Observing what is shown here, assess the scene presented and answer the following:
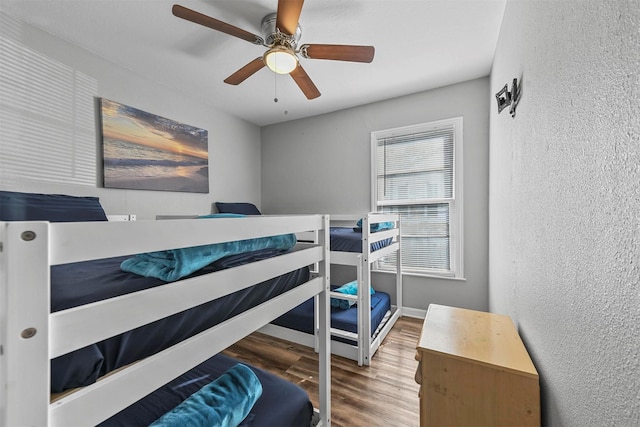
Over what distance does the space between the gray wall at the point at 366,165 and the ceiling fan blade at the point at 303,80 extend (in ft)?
3.77

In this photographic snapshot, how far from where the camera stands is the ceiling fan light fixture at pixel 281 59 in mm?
1568

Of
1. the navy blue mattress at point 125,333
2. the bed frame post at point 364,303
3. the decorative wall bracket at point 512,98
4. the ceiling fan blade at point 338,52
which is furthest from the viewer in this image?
the bed frame post at point 364,303

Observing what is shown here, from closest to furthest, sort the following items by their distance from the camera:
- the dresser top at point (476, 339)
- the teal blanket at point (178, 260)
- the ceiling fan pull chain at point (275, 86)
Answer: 1. the teal blanket at point (178, 260)
2. the dresser top at point (476, 339)
3. the ceiling fan pull chain at point (275, 86)

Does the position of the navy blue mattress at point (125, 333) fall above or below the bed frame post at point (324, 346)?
above

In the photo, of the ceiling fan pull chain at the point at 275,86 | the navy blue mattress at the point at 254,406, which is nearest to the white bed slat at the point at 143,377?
the navy blue mattress at the point at 254,406

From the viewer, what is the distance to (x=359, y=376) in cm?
176

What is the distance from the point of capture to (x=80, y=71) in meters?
1.96

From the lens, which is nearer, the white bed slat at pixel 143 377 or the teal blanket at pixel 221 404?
the white bed slat at pixel 143 377

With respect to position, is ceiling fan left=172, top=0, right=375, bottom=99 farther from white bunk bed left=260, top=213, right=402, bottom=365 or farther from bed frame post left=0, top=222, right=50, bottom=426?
bed frame post left=0, top=222, right=50, bottom=426

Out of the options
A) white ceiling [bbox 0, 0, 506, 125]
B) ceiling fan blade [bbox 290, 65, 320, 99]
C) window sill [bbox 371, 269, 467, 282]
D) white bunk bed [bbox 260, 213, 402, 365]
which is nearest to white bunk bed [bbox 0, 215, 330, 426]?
white bunk bed [bbox 260, 213, 402, 365]

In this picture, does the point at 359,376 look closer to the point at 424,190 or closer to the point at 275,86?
the point at 424,190

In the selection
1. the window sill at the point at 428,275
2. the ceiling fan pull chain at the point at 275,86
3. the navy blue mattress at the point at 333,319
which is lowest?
the navy blue mattress at the point at 333,319

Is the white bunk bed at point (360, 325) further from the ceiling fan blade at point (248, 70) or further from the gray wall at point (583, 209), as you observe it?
the ceiling fan blade at point (248, 70)

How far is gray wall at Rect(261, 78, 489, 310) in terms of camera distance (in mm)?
2484
